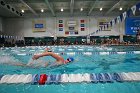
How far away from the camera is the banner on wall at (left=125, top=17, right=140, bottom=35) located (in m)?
25.8

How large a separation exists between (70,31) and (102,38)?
4385 millimetres

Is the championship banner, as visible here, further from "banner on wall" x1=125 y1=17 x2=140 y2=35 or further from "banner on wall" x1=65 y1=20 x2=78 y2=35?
"banner on wall" x1=125 y1=17 x2=140 y2=35

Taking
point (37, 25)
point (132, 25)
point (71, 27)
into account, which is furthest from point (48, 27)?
point (132, 25)

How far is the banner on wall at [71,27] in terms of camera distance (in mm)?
26755

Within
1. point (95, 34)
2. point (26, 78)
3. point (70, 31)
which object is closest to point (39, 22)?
point (70, 31)

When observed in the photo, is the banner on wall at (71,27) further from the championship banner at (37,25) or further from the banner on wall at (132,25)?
the banner on wall at (132,25)

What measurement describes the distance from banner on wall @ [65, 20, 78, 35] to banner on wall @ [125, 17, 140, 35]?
21.5 feet

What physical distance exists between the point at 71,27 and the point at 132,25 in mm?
7830

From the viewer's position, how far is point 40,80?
11.5 feet

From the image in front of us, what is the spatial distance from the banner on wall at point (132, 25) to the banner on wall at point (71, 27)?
6562 millimetres

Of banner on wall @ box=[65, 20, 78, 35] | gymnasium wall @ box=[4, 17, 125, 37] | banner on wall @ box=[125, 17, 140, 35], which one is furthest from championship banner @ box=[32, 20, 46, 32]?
banner on wall @ box=[125, 17, 140, 35]

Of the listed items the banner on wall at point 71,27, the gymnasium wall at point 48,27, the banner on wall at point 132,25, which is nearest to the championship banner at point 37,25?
the gymnasium wall at point 48,27

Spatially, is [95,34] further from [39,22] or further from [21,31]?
[21,31]

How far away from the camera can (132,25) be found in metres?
25.9
